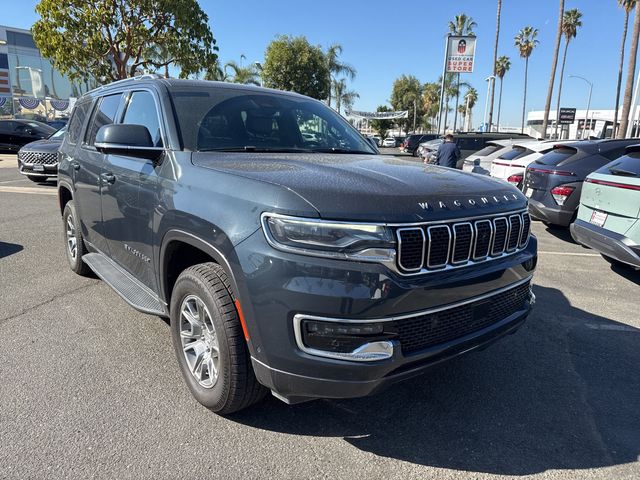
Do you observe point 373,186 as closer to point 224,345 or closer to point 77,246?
point 224,345

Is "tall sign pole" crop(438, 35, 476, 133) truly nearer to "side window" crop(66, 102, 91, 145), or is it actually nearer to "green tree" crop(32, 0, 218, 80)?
"green tree" crop(32, 0, 218, 80)

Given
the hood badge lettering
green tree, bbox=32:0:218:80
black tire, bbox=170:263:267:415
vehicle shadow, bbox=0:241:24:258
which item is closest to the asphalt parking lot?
black tire, bbox=170:263:267:415

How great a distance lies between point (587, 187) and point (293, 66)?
27.0 m

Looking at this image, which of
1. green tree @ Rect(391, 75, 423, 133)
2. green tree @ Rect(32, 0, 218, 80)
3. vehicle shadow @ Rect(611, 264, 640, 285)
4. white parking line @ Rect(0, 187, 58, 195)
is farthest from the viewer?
green tree @ Rect(391, 75, 423, 133)

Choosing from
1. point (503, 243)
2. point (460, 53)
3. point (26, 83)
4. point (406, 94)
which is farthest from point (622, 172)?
point (26, 83)

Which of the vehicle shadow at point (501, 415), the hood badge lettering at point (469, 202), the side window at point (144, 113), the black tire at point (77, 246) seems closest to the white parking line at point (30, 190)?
the black tire at point (77, 246)

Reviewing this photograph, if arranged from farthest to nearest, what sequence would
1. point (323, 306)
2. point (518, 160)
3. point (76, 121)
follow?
point (518, 160) < point (76, 121) < point (323, 306)

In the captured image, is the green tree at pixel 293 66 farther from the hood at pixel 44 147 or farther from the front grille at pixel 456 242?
the front grille at pixel 456 242

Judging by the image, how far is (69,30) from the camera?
54.8 feet

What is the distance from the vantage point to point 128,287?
345cm

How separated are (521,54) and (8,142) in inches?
2339

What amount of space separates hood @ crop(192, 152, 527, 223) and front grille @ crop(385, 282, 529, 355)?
0.49m

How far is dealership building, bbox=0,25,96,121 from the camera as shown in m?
50.2

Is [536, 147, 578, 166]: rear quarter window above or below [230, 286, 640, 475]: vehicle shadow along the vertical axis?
above
